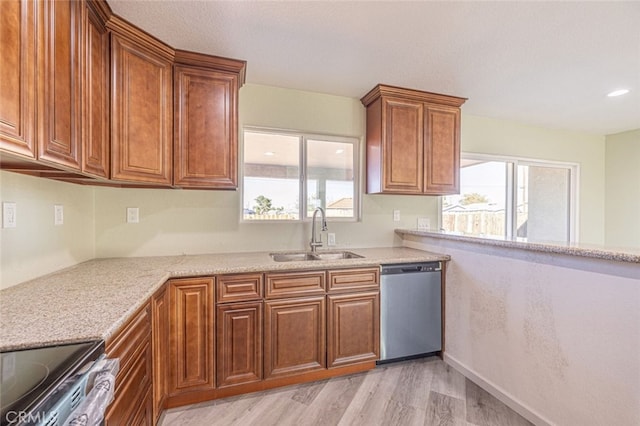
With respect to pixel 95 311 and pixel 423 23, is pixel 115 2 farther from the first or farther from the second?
pixel 423 23

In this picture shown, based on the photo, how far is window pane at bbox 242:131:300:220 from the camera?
2.71 metres

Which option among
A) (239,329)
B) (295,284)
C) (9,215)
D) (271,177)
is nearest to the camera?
(9,215)

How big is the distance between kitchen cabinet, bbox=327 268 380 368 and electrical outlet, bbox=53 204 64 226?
69.7 inches

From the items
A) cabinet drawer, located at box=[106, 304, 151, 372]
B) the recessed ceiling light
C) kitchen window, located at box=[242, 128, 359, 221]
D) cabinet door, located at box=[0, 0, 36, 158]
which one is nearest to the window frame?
kitchen window, located at box=[242, 128, 359, 221]

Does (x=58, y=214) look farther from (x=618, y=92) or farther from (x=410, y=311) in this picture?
(x=618, y=92)

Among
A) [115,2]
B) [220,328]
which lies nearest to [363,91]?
[115,2]

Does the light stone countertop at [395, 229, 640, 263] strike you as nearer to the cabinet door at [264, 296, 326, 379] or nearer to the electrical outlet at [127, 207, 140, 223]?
the cabinet door at [264, 296, 326, 379]

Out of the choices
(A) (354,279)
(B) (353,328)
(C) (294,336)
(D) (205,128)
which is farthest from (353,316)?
(D) (205,128)

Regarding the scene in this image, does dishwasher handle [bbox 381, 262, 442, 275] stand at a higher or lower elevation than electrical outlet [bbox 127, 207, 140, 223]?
lower

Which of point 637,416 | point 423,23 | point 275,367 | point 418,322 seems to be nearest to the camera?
point 637,416

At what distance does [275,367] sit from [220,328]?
494 mm

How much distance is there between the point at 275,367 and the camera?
2.09 meters

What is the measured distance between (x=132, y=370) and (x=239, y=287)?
31.0 inches

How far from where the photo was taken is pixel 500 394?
6.65 ft
